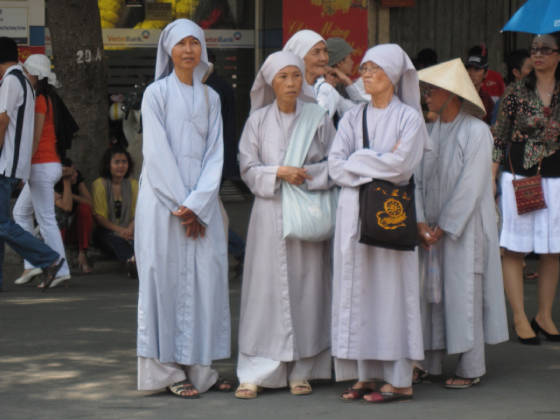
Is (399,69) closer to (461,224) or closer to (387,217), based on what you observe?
(387,217)

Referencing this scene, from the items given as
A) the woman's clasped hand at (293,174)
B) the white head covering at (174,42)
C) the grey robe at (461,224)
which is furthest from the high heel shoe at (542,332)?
the white head covering at (174,42)

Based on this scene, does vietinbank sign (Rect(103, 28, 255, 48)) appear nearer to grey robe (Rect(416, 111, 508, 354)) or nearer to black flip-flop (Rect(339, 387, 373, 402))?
grey robe (Rect(416, 111, 508, 354))

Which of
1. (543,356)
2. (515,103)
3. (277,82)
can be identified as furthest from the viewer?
(515,103)

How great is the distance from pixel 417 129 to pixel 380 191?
0.38m

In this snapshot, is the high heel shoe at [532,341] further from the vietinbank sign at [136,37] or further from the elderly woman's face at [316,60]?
the vietinbank sign at [136,37]

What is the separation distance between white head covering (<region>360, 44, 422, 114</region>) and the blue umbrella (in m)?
1.36

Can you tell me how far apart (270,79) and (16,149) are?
3287 mm

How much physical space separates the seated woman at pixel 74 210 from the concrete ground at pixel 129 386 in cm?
174

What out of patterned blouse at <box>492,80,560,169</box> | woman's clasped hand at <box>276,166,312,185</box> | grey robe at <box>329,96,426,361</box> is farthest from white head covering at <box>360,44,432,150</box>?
patterned blouse at <box>492,80,560,169</box>

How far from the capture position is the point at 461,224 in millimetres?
6027

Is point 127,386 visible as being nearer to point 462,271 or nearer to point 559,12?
point 462,271

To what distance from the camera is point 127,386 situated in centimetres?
608

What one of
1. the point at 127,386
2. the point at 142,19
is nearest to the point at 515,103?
the point at 127,386

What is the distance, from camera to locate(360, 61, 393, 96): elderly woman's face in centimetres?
576
